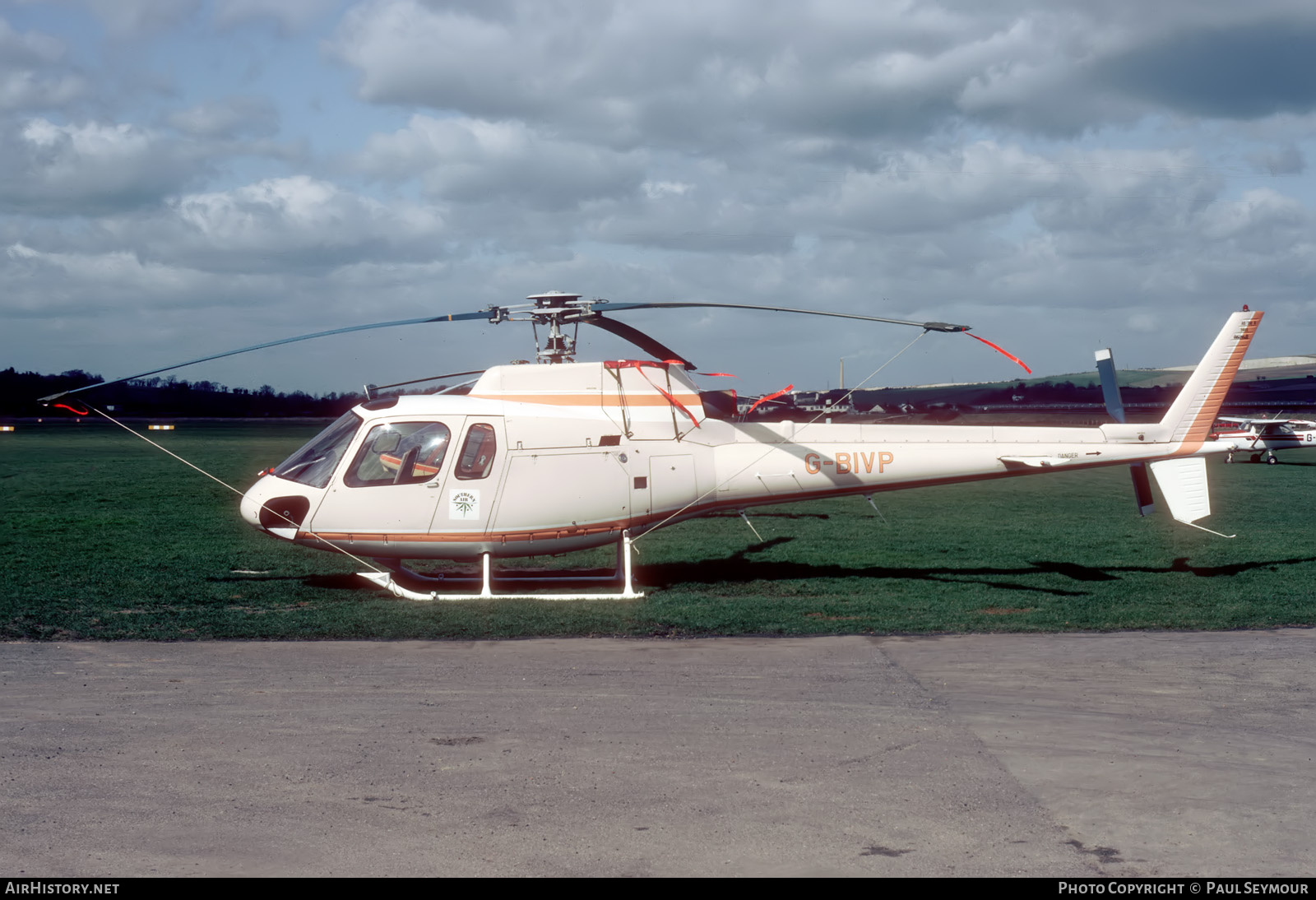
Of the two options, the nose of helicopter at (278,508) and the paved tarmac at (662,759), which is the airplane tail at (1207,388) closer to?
the paved tarmac at (662,759)

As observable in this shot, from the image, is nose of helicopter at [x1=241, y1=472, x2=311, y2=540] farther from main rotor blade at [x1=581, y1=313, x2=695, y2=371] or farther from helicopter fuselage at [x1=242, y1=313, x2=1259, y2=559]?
main rotor blade at [x1=581, y1=313, x2=695, y2=371]

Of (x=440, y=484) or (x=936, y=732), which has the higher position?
(x=440, y=484)

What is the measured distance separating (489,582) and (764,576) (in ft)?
11.9

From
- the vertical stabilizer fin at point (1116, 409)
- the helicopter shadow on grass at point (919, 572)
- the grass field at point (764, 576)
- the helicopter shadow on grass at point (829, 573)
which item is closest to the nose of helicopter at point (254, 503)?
the grass field at point (764, 576)

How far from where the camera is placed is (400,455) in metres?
11.8

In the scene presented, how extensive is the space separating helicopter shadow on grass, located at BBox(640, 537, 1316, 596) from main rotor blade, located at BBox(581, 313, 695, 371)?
2.84m

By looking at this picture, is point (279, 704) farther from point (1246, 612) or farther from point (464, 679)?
point (1246, 612)

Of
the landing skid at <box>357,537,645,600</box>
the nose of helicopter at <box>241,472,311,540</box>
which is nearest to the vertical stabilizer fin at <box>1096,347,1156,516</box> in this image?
the landing skid at <box>357,537,645,600</box>

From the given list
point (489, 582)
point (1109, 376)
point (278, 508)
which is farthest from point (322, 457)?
point (1109, 376)

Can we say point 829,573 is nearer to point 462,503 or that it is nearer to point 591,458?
point 591,458

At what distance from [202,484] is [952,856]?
28090mm

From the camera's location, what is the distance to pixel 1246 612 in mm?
10664

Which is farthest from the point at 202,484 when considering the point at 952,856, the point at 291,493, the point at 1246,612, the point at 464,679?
the point at 952,856

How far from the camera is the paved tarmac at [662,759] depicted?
192 inches
